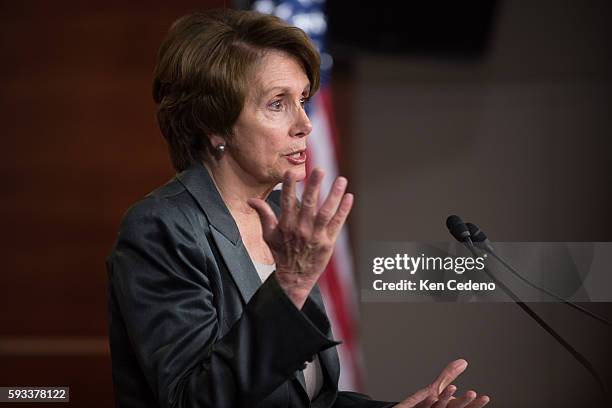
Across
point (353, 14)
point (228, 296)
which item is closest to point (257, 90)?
point (228, 296)

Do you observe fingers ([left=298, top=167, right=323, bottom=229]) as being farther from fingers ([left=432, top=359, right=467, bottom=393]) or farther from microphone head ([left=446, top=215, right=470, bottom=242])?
microphone head ([left=446, top=215, right=470, bottom=242])

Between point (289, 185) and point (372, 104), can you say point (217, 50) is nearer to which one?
point (289, 185)

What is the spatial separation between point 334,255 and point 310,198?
1582 millimetres

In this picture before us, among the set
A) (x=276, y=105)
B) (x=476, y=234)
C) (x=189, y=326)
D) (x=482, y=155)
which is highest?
(x=482, y=155)

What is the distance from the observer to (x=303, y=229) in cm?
132

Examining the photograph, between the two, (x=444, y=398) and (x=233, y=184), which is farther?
(x=233, y=184)

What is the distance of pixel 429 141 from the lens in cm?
287

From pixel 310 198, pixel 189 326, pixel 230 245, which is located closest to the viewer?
pixel 310 198

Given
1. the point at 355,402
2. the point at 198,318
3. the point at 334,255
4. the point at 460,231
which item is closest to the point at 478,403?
the point at 355,402

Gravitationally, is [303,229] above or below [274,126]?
below

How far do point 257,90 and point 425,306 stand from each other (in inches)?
54.1

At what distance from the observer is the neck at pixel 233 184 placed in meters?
1.78

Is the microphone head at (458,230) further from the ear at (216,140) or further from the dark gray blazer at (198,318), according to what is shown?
the ear at (216,140)

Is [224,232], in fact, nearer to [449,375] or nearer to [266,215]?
[266,215]
